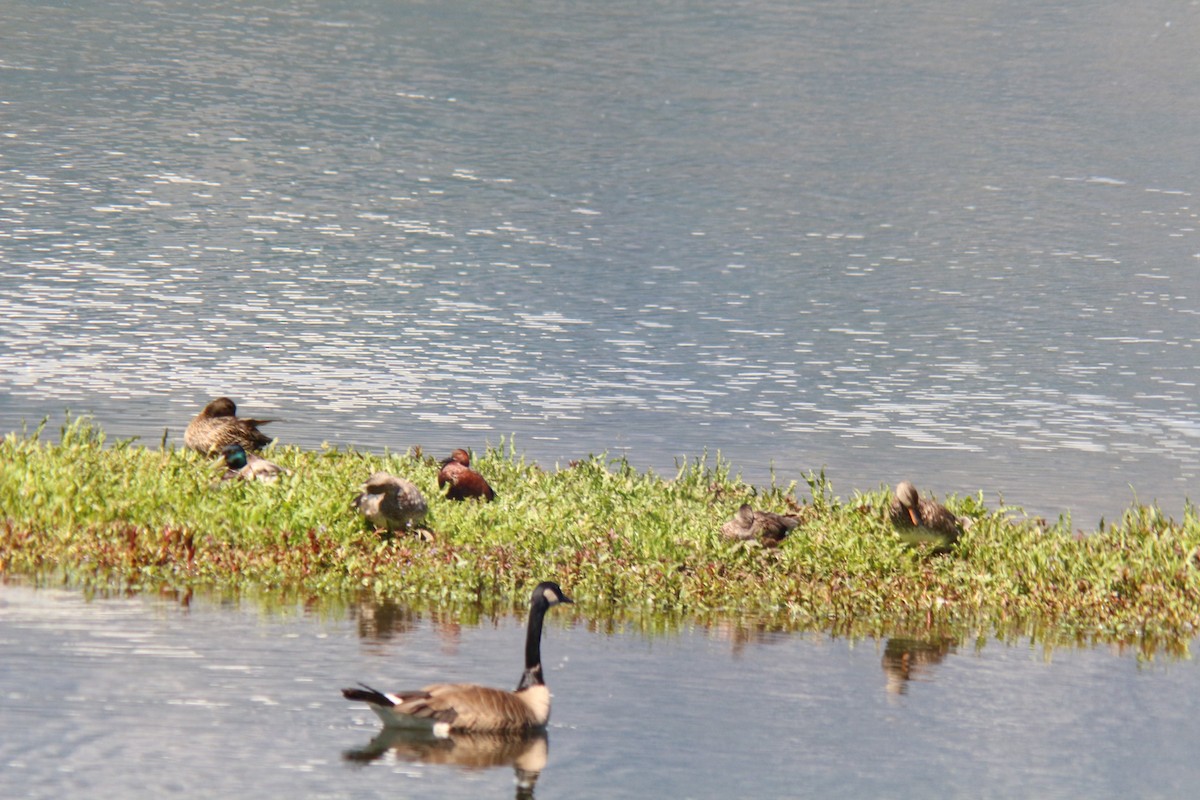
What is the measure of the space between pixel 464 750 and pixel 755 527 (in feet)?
17.4

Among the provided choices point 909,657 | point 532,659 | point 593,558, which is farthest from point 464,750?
point 593,558

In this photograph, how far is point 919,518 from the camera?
1609cm

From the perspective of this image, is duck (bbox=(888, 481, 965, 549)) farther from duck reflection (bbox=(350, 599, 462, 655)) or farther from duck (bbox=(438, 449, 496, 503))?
duck reflection (bbox=(350, 599, 462, 655))

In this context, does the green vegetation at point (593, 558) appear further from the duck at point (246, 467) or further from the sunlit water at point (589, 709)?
the sunlit water at point (589, 709)

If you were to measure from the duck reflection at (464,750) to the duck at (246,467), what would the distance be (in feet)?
19.8

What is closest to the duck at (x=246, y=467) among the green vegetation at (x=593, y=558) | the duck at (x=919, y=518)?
the green vegetation at (x=593, y=558)

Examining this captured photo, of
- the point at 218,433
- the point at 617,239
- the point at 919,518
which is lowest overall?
the point at 919,518

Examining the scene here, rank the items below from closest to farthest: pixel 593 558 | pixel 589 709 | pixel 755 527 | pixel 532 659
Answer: pixel 532 659
pixel 589 709
pixel 593 558
pixel 755 527

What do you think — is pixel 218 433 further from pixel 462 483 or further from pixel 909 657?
pixel 909 657

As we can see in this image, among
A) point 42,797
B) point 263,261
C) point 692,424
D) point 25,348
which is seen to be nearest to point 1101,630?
point 42,797

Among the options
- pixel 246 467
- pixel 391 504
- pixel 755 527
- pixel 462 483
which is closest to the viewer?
pixel 391 504

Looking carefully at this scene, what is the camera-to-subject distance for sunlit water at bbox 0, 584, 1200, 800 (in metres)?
10.6

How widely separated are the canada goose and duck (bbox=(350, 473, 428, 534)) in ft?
14.1

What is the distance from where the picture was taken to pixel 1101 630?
1496 cm
